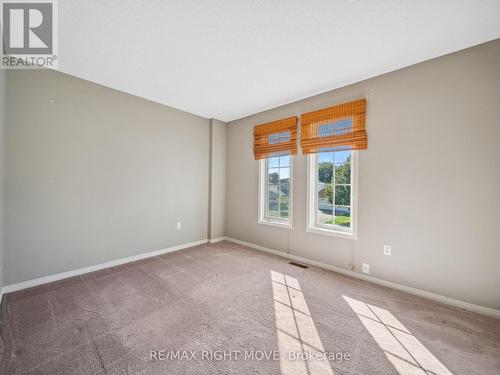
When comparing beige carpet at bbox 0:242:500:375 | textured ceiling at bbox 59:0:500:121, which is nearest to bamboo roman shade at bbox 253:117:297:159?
textured ceiling at bbox 59:0:500:121

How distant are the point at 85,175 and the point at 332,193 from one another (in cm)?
349

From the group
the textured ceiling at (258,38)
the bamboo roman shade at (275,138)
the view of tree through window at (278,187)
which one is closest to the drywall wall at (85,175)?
the textured ceiling at (258,38)

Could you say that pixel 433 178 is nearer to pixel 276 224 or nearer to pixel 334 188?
pixel 334 188

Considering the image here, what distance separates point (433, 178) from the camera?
220 cm

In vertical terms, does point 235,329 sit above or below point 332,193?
below

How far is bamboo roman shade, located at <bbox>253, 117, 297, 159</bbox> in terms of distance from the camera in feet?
11.1

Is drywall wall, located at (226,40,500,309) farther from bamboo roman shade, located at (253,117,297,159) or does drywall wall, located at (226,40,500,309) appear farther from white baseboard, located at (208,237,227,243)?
white baseboard, located at (208,237,227,243)

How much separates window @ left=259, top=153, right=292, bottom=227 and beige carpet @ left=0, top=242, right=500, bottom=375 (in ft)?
Answer: 4.15

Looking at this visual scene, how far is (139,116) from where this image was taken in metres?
3.25

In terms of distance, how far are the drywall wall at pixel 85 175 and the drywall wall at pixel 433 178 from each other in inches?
110

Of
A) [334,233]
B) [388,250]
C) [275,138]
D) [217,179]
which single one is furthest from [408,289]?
[217,179]

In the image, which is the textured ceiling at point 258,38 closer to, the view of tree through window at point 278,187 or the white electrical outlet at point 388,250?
the view of tree through window at point 278,187

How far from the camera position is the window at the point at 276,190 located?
360cm

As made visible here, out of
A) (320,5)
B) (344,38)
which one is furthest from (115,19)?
(344,38)
